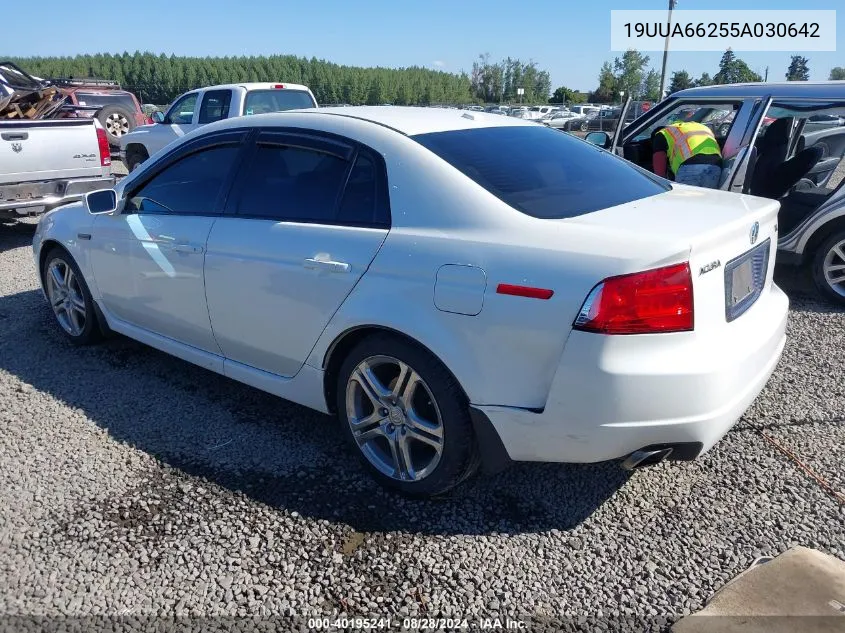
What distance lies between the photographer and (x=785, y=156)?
20.0ft

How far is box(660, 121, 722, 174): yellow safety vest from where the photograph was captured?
5.84 metres

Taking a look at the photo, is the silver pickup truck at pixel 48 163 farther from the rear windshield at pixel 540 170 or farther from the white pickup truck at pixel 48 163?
the rear windshield at pixel 540 170

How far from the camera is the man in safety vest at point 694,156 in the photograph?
19.1 ft

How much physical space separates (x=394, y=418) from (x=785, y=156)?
503 centimetres

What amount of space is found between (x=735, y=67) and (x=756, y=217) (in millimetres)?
61297

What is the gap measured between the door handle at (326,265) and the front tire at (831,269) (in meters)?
4.46

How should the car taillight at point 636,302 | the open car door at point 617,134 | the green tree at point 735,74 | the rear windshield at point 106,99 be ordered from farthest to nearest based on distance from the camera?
1. the green tree at point 735,74
2. the rear windshield at point 106,99
3. the open car door at point 617,134
4. the car taillight at point 636,302

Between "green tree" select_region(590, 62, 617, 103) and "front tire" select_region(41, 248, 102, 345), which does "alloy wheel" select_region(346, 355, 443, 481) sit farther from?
"green tree" select_region(590, 62, 617, 103)

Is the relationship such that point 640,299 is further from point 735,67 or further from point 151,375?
point 735,67

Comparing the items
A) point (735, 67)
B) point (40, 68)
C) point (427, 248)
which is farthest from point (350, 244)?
point (40, 68)

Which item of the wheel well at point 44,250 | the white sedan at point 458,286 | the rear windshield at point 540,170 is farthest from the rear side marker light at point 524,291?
the wheel well at point 44,250

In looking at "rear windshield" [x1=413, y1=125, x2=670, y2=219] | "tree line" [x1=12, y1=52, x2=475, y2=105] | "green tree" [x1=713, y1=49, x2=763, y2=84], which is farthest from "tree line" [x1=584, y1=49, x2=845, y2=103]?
"rear windshield" [x1=413, y1=125, x2=670, y2=219]

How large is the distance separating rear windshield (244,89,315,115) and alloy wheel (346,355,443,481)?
8840mm

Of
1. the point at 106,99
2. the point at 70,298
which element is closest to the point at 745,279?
the point at 70,298
